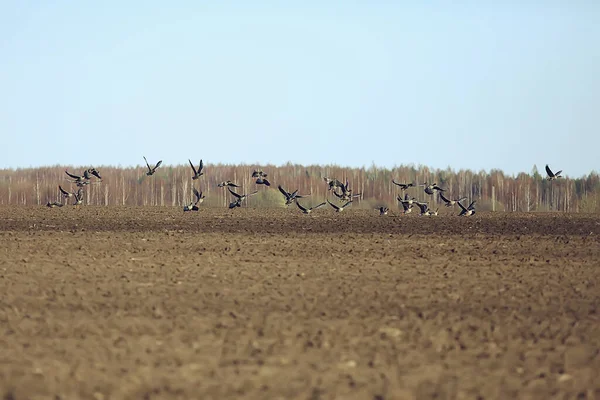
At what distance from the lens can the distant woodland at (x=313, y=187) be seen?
5994 cm

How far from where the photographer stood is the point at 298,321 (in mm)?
12133

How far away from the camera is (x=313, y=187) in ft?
205

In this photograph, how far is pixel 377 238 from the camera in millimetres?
27516

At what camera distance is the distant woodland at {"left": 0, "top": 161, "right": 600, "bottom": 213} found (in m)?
59.9

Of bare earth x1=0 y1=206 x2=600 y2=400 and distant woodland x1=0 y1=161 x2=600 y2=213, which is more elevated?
distant woodland x1=0 y1=161 x2=600 y2=213

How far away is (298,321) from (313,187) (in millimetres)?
50480

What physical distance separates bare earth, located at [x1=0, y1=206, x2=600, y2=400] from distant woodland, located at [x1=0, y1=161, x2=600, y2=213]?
3539 cm

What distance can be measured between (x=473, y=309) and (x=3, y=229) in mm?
20995

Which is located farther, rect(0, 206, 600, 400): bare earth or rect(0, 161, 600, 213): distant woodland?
rect(0, 161, 600, 213): distant woodland

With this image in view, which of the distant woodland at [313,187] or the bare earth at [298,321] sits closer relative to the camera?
the bare earth at [298,321]

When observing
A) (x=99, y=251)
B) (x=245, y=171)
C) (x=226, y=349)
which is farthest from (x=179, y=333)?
(x=245, y=171)

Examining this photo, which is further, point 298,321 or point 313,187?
point 313,187

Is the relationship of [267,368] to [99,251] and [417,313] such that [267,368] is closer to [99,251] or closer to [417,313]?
[417,313]

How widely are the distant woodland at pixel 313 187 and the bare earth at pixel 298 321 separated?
3539 centimetres
